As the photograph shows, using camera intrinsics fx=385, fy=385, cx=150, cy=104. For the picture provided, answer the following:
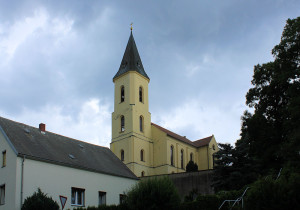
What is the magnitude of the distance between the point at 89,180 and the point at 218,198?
11837mm

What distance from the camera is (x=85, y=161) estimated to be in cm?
2955

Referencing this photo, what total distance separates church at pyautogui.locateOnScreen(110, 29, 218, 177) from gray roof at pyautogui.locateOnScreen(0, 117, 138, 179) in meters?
10.8

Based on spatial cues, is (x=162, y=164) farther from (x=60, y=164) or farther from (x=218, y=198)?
(x=218, y=198)

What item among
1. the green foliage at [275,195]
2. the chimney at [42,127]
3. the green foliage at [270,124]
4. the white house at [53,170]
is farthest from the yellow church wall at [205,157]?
the green foliage at [275,195]

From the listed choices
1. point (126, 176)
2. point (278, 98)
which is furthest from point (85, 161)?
point (278, 98)

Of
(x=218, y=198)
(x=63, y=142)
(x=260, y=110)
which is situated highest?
(x=260, y=110)

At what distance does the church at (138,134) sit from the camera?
45406mm

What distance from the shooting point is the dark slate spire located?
49.6 meters

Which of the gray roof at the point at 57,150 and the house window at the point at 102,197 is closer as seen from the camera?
the gray roof at the point at 57,150

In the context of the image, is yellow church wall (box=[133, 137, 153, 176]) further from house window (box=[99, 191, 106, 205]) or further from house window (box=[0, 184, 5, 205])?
house window (box=[0, 184, 5, 205])

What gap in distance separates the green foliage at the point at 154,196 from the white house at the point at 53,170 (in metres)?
6.54

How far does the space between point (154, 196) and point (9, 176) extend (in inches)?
383

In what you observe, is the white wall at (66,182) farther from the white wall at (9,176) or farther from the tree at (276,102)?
the tree at (276,102)

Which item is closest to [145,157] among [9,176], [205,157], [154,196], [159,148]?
[159,148]
